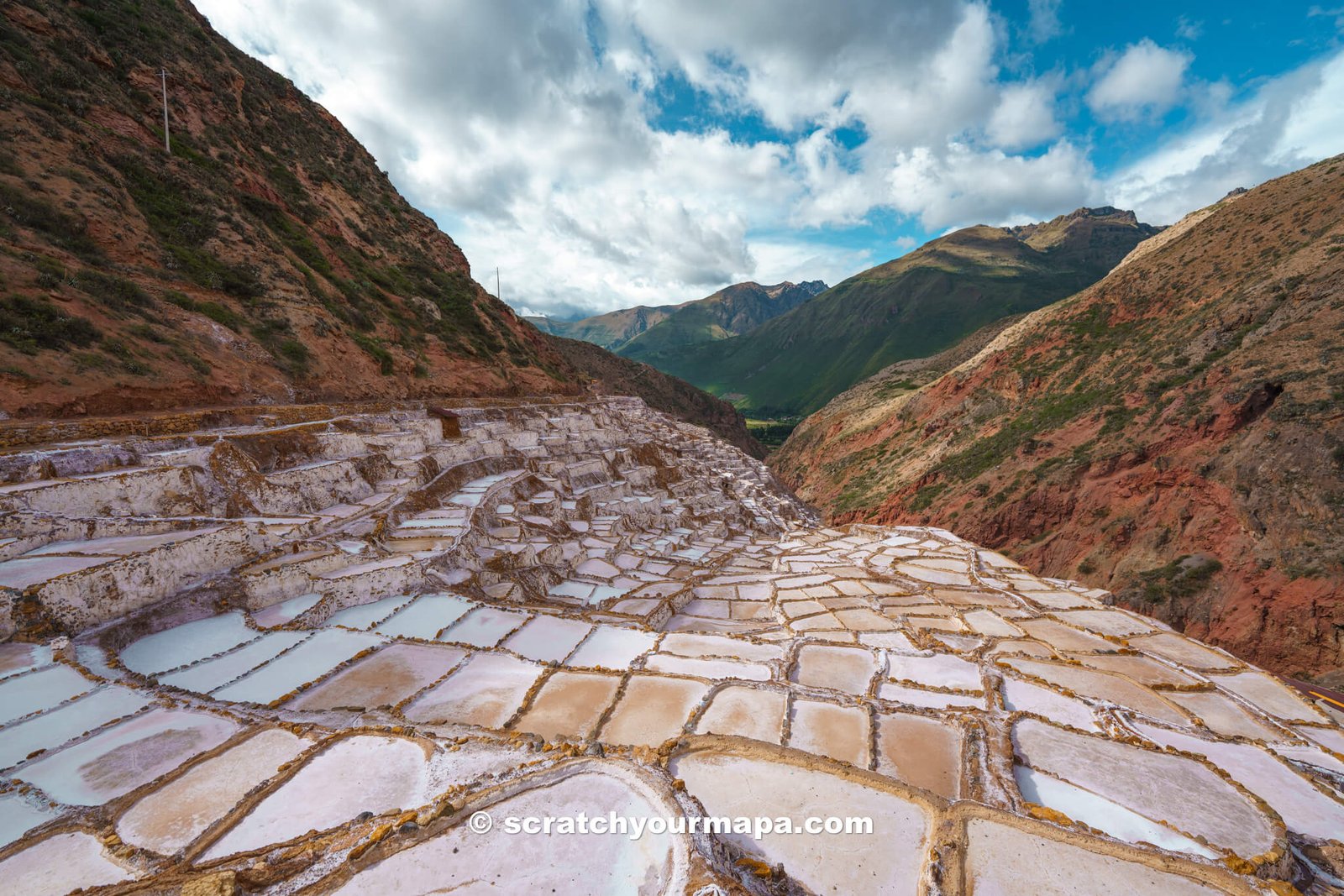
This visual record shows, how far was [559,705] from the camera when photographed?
642 centimetres

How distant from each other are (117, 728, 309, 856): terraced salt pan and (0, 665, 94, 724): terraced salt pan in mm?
1995

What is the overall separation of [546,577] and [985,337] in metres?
68.7

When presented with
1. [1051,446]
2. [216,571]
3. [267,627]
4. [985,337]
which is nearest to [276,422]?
[216,571]

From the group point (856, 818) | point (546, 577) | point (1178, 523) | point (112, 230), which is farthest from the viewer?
point (1178, 523)

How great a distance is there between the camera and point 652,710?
6473mm

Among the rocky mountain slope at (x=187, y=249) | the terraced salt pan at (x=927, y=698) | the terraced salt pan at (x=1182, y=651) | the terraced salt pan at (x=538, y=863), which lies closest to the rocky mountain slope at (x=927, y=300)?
the rocky mountain slope at (x=187, y=249)

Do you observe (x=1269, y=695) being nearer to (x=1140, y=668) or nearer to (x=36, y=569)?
(x=1140, y=668)

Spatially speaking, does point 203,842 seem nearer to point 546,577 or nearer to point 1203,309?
point 546,577

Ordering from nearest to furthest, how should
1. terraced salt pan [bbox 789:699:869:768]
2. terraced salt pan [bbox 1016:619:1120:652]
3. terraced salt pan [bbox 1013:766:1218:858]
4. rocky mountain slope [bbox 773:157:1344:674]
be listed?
terraced salt pan [bbox 1013:766:1218:858] → terraced salt pan [bbox 789:699:869:768] → terraced salt pan [bbox 1016:619:1120:652] → rocky mountain slope [bbox 773:157:1344:674]

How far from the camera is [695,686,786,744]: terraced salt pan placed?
19.9 feet

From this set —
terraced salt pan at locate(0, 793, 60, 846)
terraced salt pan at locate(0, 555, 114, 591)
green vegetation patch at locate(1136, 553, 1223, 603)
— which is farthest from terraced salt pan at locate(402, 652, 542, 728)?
green vegetation patch at locate(1136, 553, 1223, 603)

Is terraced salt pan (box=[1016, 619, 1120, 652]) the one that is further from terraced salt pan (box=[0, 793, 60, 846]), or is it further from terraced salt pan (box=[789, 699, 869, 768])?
terraced salt pan (box=[0, 793, 60, 846])

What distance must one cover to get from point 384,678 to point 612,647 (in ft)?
11.1

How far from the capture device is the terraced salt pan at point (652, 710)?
5.99 m
